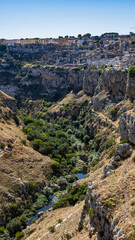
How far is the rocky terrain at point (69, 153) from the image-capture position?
25.9m

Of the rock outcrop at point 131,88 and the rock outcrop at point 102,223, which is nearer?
the rock outcrop at point 102,223

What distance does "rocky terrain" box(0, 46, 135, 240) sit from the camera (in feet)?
84.8

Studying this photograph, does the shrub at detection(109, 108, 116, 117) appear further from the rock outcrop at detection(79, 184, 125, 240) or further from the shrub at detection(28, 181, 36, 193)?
the rock outcrop at detection(79, 184, 125, 240)

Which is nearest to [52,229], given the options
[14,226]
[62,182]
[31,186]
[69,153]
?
[14,226]

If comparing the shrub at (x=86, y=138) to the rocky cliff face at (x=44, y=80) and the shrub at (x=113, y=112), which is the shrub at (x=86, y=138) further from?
the rocky cliff face at (x=44, y=80)

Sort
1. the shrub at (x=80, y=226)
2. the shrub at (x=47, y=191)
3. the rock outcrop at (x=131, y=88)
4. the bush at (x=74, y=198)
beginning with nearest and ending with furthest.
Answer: the shrub at (x=80, y=226) < the bush at (x=74, y=198) < the shrub at (x=47, y=191) < the rock outcrop at (x=131, y=88)

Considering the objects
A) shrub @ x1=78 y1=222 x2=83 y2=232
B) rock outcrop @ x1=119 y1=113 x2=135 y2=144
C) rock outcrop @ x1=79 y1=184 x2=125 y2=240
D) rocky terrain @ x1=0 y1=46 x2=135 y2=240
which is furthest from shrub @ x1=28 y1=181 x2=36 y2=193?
rock outcrop @ x1=79 y1=184 x2=125 y2=240

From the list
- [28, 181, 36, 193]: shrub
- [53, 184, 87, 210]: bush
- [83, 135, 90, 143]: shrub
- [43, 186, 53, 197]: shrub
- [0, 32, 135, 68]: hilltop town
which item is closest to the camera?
[53, 184, 87, 210]: bush

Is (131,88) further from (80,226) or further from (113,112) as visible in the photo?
(80,226)

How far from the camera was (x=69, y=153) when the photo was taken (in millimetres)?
75812

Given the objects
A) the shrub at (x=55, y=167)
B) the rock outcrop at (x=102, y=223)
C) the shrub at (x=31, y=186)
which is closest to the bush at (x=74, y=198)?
the shrub at (x=31, y=186)

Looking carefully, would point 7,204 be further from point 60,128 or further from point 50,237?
point 60,128

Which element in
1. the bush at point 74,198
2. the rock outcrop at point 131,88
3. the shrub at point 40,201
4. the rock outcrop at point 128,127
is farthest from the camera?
the rock outcrop at point 131,88

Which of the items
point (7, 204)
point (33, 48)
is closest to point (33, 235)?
point (7, 204)
